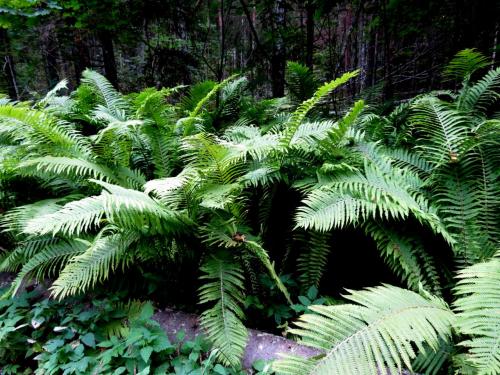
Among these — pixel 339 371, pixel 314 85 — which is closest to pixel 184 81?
pixel 314 85

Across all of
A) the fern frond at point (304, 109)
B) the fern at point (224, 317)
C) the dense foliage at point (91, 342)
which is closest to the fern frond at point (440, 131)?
the fern frond at point (304, 109)

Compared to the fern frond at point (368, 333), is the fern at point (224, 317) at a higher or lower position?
lower

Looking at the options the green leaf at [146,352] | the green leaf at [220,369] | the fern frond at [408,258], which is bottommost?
the green leaf at [220,369]

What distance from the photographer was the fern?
1509mm

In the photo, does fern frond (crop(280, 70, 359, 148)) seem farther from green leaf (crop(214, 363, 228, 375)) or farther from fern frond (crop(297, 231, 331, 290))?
green leaf (crop(214, 363, 228, 375))

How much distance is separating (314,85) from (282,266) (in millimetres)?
2424

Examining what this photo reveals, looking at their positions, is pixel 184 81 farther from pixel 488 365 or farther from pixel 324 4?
pixel 488 365

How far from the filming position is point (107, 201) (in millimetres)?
1480

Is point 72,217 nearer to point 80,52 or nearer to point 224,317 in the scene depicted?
point 224,317

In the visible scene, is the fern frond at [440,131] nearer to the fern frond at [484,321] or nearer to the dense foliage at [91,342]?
the fern frond at [484,321]

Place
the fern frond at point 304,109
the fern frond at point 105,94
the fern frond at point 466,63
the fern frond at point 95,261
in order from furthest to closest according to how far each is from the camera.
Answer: the fern frond at point 105,94, the fern frond at point 466,63, the fern frond at point 304,109, the fern frond at point 95,261

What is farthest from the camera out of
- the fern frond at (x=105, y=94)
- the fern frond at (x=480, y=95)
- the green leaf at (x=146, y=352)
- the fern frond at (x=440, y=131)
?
the fern frond at (x=105, y=94)

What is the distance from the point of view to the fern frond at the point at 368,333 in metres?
1.02

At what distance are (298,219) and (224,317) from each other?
2.11ft
